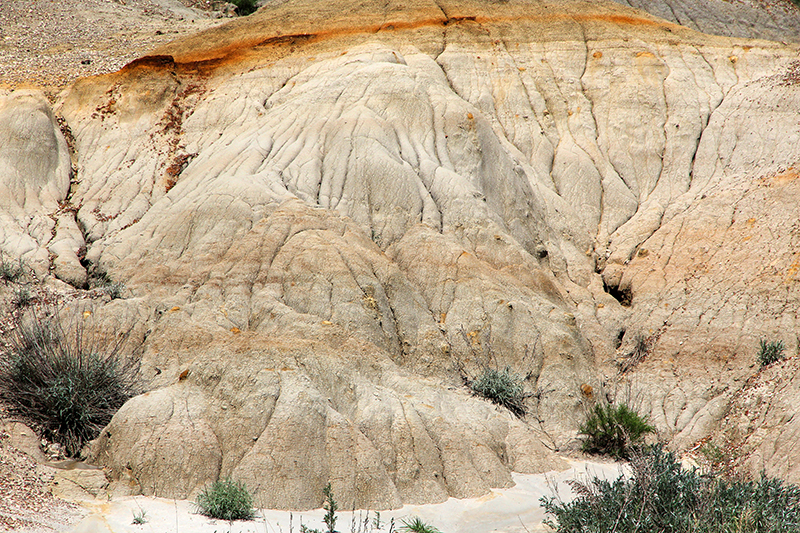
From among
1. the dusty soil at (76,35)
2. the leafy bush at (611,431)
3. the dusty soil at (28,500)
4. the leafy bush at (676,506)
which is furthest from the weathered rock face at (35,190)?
the leafy bush at (676,506)

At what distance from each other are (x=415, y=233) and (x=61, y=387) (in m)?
10.1

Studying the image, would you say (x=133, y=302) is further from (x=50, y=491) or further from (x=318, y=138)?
(x=318, y=138)

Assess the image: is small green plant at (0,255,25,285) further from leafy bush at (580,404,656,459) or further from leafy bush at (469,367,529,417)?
leafy bush at (580,404,656,459)

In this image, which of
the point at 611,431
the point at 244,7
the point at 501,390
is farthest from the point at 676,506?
the point at 244,7

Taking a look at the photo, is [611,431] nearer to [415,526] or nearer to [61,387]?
[415,526]

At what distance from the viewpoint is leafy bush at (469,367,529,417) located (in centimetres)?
1647

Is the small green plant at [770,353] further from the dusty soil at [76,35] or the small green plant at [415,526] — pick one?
the dusty soil at [76,35]

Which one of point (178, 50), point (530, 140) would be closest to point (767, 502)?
point (530, 140)

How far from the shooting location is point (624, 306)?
71.2 ft

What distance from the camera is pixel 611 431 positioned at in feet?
52.2

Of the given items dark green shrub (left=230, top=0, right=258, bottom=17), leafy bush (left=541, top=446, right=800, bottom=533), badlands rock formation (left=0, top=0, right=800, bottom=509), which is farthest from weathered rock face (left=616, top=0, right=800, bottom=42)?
leafy bush (left=541, top=446, right=800, bottom=533)

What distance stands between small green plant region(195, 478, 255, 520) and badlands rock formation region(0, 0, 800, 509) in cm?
58

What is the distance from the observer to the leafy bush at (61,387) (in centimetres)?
1322

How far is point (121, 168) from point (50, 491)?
15.0m
